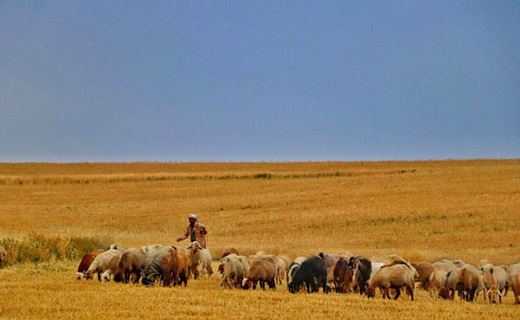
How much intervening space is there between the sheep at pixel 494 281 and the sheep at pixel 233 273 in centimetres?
658

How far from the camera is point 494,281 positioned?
2095 centimetres

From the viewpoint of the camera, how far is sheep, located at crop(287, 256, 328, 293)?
68.5ft

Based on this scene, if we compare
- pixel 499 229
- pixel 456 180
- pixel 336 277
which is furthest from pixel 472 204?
pixel 336 277

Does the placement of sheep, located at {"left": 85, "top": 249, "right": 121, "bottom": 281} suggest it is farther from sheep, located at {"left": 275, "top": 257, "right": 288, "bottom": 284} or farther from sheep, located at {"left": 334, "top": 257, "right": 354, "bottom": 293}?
sheep, located at {"left": 334, "top": 257, "right": 354, "bottom": 293}

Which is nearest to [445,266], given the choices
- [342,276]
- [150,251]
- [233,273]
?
[342,276]

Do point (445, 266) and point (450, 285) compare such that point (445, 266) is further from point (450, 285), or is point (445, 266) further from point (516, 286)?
point (516, 286)

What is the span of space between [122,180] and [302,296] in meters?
56.0

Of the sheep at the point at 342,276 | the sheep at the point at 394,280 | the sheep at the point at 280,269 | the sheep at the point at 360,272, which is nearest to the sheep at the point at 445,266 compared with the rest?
the sheep at the point at 360,272

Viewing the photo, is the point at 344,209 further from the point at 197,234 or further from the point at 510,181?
the point at 197,234

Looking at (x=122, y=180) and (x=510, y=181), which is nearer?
(x=510, y=181)

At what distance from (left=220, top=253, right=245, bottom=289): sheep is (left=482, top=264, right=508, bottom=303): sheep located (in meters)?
6.58

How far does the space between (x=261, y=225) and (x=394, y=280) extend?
25.7 meters

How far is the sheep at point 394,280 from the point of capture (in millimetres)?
19562

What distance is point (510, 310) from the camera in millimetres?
18109
